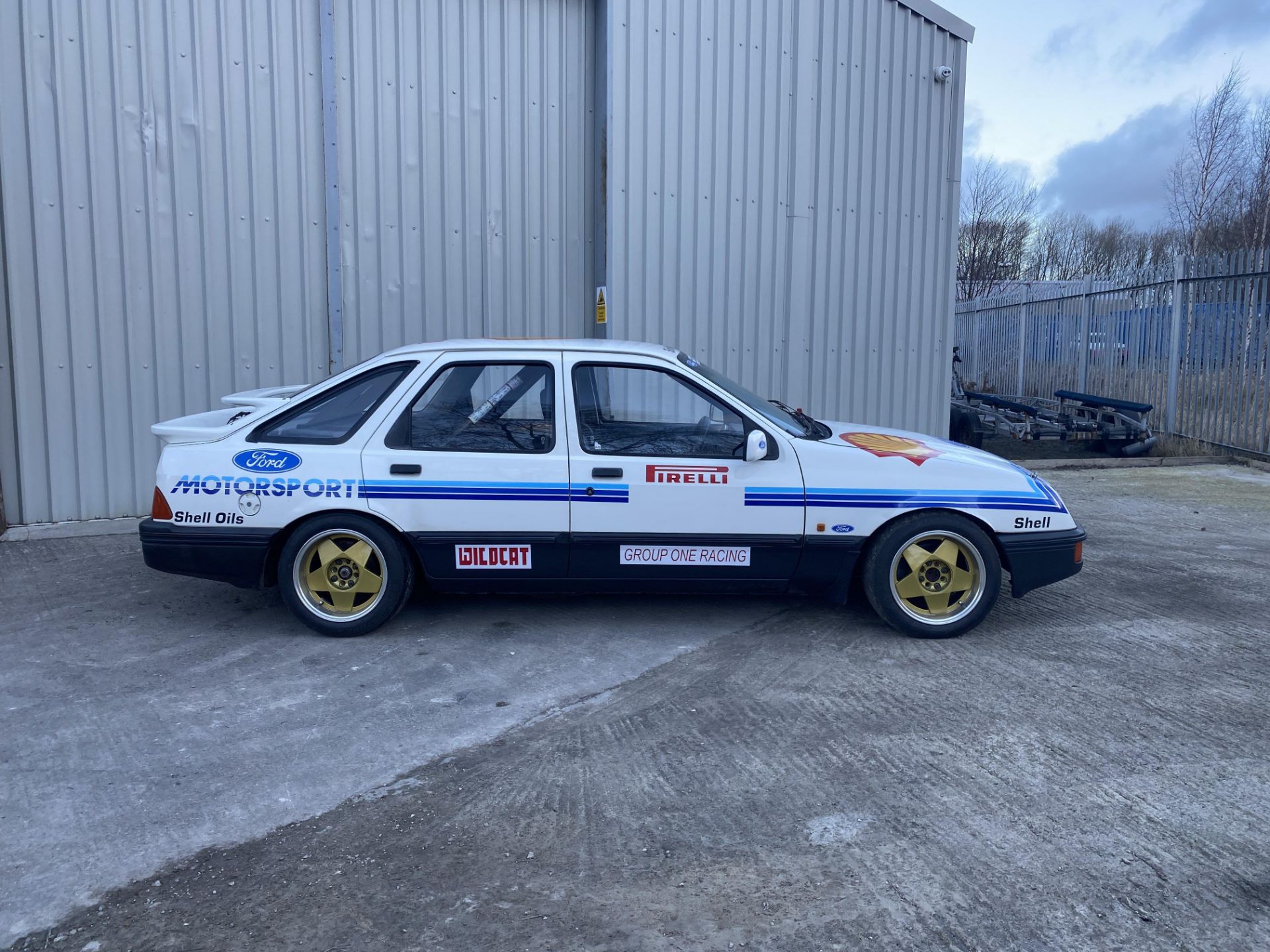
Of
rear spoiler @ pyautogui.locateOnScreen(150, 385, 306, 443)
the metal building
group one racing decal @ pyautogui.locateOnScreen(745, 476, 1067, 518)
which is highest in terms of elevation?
the metal building

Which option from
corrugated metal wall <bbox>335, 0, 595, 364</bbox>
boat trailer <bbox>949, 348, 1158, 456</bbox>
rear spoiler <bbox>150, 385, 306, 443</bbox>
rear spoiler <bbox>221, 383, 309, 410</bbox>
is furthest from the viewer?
boat trailer <bbox>949, 348, 1158, 456</bbox>

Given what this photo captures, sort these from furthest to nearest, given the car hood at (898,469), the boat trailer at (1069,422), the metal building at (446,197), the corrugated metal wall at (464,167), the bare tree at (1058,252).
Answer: the bare tree at (1058,252) → the boat trailer at (1069,422) → the corrugated metal wall at (464,167) → the metal building at (446,197) → the car hood at (898,469)

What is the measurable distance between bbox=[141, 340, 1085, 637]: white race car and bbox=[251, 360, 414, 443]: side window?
0.03ft

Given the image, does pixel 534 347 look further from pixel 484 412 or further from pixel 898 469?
pixel 898 469

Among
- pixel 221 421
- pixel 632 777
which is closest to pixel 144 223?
pixel 221 421

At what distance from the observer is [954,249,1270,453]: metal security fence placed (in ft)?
39.2

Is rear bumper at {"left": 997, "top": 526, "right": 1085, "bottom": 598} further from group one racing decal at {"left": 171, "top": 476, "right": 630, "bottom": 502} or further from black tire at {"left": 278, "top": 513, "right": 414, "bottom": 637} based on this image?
black tire at {"left": 278, "top": 513, "right": 414, "bottom": 637}

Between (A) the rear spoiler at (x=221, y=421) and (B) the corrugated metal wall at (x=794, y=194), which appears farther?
(B) the corrugated metal wall at (x=794, y=194)

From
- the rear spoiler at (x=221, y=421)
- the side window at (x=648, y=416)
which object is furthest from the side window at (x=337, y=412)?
the side window at (x=648, y=416)

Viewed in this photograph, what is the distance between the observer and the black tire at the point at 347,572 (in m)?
5.21

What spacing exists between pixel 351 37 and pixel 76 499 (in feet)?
13.8

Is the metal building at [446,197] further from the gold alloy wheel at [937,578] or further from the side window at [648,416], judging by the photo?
the gold alloy wheel at [937,578]

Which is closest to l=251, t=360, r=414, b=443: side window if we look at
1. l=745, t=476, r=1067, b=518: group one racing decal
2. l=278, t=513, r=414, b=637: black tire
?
l=278, t=513, r=414, b=637: black tire

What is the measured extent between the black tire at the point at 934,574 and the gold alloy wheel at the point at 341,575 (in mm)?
2536
